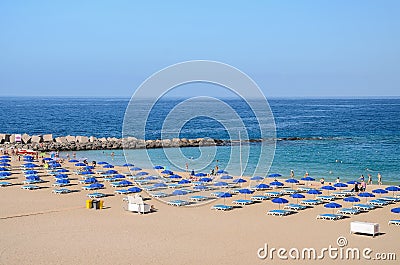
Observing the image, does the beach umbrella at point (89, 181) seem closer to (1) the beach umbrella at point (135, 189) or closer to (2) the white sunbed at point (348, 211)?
(1) the beach umbrella at point (135, 189)

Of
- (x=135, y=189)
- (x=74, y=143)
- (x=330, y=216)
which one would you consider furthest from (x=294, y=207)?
(x=74, y=143)

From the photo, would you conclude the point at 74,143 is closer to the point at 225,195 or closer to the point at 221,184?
the point at 221,184

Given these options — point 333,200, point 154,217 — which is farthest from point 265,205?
point 154,217

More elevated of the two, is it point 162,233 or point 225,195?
point 225,195

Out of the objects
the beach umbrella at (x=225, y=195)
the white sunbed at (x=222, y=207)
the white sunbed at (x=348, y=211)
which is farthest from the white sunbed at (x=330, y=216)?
the beach umbrella at (x=225, y=195)

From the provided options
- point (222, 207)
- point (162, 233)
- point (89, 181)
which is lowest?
point (162, 233)

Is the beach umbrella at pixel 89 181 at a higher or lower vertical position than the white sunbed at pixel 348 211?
higher

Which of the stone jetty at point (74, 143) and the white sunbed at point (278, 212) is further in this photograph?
the stone jetty at point (74, 143)

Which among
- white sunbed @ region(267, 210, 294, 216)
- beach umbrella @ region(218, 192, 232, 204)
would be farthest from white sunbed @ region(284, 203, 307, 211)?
beach umbrella @ region(218, 192, 232, 204)

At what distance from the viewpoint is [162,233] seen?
2427 centimetres

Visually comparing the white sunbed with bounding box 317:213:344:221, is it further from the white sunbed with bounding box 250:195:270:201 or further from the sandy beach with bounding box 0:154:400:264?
the white sunbed with bounding box 250:195:270:201

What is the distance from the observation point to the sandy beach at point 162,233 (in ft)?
67.6

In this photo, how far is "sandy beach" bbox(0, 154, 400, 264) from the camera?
20609 millimetres

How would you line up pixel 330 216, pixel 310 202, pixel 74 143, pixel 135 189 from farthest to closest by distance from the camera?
pixel 74 143 → pixel 135 189 → pixel 310 202 → pixel 330 216
